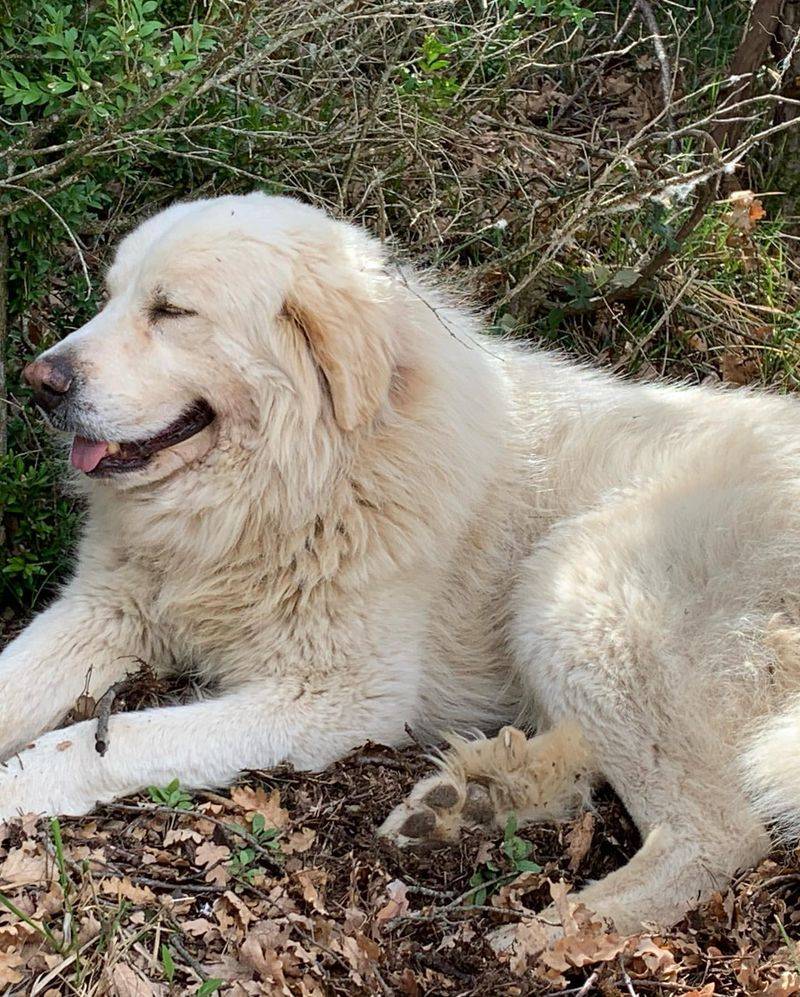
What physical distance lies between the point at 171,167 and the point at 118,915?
11.7 feet

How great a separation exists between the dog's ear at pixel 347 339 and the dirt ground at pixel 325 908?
1130mm

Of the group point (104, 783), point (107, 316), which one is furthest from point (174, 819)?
point (107, 316)

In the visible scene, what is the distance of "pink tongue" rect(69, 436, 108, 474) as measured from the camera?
345cm

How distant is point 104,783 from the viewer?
3186 millimetres

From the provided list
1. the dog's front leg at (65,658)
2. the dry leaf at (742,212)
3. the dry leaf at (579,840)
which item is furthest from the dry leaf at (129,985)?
the dry leaf at (742,212)

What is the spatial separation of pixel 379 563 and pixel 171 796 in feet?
3.07

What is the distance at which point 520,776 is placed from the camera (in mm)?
3268

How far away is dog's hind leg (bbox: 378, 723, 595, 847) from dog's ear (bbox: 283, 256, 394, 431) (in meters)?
1.03

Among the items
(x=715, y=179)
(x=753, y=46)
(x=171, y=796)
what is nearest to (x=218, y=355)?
(x=171, y=796)

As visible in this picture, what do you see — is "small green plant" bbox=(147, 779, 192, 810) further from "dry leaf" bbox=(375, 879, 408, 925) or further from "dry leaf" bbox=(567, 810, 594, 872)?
"dry leaf" bbox=(567, 810, 594, 872)

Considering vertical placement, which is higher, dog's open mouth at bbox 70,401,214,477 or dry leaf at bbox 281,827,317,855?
dog's open mouth at bbox 70,401,214,477

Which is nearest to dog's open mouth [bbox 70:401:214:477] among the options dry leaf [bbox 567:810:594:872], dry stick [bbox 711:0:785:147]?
dry leaf [bbox 567:810:594:872]

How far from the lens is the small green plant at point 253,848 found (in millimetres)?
2904

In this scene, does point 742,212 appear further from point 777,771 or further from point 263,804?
point 263,804
